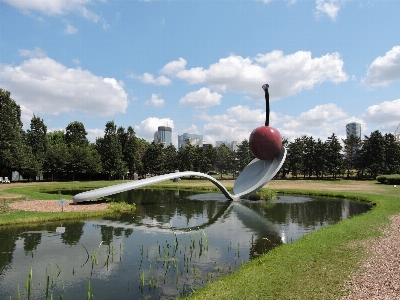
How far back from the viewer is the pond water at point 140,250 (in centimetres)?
768

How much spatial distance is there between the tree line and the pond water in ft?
109

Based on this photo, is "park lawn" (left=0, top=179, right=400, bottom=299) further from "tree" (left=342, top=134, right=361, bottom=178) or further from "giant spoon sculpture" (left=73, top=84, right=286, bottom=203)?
"tree" (left=342, top=134, right=361, bottom=178)

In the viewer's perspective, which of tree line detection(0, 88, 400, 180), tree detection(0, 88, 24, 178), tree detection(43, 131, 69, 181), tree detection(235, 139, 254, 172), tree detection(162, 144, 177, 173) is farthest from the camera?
tree detection(235, 139, 254, 172)

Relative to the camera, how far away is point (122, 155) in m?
57.8

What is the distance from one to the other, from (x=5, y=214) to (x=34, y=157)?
35.7 m

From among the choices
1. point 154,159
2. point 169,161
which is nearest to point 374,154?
point 169,161

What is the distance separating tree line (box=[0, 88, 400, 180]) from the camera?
148 feet

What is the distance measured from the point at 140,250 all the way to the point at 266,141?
15853 millimetres

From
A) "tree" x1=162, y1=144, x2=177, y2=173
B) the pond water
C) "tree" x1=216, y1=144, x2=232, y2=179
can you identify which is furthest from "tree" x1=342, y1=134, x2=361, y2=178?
the pond water

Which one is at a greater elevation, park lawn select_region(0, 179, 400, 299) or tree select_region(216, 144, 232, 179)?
tree select_region(216, 144, 232, 179)

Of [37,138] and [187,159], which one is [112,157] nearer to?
[37,138]

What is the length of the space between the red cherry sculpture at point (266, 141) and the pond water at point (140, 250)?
6.21 meters

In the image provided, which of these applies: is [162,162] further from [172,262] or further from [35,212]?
[172,262]

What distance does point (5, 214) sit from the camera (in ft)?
52.3
